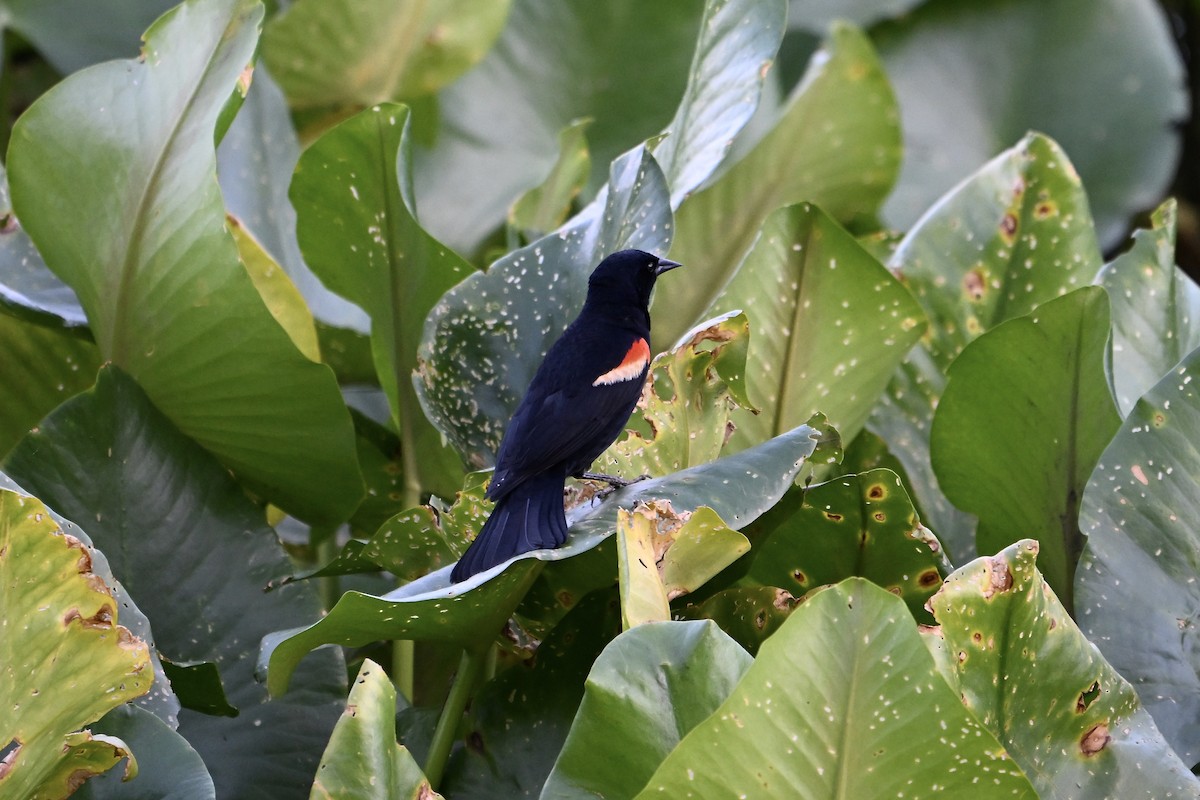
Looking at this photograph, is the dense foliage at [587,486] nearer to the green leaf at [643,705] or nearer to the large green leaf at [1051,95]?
the green leaf at [643,705]

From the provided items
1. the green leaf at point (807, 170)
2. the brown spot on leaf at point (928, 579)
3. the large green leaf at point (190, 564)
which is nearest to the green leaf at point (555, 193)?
the green leaf at point (807, 170)

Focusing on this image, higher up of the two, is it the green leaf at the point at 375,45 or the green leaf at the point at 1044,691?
the green leaf at the point at 375,45

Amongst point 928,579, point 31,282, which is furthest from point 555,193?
point 928,579

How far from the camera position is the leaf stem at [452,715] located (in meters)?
0.93

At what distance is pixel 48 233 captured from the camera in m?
1.08

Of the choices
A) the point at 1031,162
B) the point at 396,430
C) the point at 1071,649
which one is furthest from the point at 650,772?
the point at 1031,162

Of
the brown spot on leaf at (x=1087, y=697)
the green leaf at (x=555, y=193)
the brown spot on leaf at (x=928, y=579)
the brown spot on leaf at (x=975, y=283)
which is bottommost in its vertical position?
the brown spot on leaf at (x=1087, y=697)

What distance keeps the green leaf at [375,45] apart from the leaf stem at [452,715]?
3.34 ft

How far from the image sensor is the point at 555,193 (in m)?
1.45

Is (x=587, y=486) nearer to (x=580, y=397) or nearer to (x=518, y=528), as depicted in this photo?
(x=580, y=397)

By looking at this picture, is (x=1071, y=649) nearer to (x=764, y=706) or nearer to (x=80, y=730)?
(x=764, y=706)

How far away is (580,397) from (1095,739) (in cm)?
45

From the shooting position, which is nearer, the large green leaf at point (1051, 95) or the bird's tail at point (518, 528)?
the bird's tail at point (518, 528)

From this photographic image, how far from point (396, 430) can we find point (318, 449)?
0.19m
